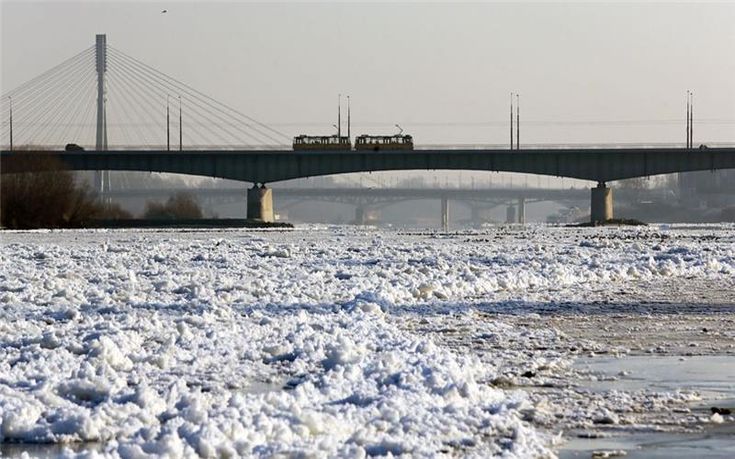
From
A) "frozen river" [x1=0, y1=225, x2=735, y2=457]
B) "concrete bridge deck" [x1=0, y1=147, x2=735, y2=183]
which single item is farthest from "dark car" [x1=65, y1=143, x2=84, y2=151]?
"frozen river" [x1=0, y1=225, x2=735, y2=457]

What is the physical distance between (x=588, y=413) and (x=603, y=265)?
73.4 feet

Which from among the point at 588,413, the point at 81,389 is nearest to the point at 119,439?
the point at 81,389

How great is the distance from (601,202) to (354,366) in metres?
102

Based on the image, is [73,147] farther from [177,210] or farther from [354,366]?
[354,366]

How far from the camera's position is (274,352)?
14.9 metres

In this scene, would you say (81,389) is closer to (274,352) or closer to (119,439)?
(119,439)

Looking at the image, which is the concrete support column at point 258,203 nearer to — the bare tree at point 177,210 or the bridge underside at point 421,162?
the bridge underside at point 421,162

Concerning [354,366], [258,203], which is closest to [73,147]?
[258,203]

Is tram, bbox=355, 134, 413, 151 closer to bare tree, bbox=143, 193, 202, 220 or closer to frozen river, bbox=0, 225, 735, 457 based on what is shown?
bare tree, bbox=143, 193, 202, 220

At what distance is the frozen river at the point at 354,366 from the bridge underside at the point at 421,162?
8648 cm

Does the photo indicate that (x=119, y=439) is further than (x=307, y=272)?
No

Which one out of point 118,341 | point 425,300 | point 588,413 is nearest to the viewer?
point 588,413

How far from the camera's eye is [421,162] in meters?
114

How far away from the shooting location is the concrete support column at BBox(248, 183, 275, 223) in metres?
113
